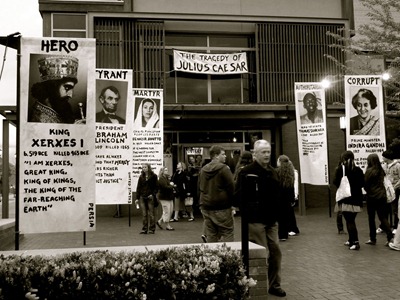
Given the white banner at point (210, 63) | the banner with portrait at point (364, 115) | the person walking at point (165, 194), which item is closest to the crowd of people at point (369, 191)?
the banner with portrait at point (364, 115)

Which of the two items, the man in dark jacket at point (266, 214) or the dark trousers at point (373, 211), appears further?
the dark trousers at point (373, 211)

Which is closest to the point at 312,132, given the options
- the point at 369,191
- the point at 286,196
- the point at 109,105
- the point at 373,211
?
the point at 286,196

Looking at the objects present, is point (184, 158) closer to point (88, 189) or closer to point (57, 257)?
point (88, 189)

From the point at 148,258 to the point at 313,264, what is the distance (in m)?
4.23

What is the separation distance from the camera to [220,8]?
17.9m

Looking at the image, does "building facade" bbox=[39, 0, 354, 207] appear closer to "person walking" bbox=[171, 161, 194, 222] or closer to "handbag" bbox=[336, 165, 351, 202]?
"person walking" bbox=[171, 161, 194, 222]

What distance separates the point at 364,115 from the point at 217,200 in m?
6.18

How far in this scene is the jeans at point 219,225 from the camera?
271 inches

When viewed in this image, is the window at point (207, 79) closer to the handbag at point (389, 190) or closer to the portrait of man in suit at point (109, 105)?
the portrait of man in suit at point (109, 105)

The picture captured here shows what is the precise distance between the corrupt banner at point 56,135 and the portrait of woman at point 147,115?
6.99 meters

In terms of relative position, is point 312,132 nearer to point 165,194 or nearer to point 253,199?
point 165,194

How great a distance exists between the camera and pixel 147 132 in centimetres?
1241

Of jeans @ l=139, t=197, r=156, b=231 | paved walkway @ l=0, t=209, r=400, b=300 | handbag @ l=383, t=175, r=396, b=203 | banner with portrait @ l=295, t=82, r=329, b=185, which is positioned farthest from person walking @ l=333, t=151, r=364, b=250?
jeans @ l=139, t=197, r=156, b=231

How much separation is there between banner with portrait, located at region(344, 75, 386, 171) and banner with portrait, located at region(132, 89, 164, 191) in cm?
505
